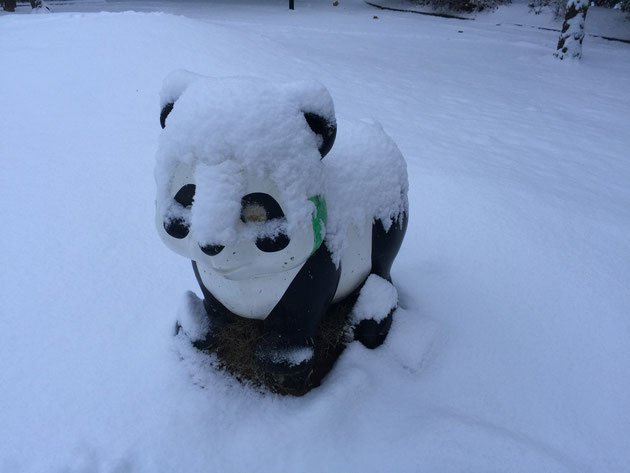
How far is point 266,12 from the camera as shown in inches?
427

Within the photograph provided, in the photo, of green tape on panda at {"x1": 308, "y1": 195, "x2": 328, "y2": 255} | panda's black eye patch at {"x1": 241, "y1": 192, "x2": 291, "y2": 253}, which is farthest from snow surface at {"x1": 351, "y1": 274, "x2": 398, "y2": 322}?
panda's black eye patch at {"x1": 241, "y1": 192, "x2": 291, "y2": 253}

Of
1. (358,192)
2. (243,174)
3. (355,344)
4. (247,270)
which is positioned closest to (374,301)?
(355,344)

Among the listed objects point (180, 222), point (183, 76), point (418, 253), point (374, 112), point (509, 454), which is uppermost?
point (183, 76)

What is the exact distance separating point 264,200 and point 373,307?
54 cm

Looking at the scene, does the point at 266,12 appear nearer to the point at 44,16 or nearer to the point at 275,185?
the point at 44,16

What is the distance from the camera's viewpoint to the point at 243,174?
0.83 meters

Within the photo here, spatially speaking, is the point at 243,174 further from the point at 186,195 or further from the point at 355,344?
Result: the point at 355,344

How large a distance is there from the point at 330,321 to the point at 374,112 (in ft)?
7.70

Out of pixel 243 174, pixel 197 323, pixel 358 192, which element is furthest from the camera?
pixel 197 323

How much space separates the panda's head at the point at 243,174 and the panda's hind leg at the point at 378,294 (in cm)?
35

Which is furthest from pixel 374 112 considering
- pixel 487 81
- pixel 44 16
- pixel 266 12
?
pixel 266 12

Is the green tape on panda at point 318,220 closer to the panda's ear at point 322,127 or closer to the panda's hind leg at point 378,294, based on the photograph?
the panda's ear at point 322,127

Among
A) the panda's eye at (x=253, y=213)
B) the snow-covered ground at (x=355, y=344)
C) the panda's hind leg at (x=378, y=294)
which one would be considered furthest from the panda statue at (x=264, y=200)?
the snow-covered ground at (x=355, y=344)

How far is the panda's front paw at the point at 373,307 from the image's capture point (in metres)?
1.22
